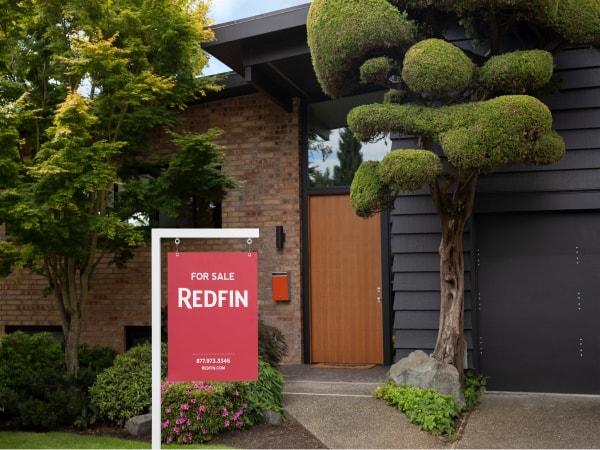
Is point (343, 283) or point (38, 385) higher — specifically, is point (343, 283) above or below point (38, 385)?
above

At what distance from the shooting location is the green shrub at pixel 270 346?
7.17 meters

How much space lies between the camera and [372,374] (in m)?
8.05

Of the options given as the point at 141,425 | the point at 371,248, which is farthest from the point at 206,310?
the point at 371,248

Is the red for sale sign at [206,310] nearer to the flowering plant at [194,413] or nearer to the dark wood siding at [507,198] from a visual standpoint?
the flowering plant at [194,413]

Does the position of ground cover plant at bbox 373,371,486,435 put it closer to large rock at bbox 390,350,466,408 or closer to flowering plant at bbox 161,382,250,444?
large rock at bbox 390,350,466,408

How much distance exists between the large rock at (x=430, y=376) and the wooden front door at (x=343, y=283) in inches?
85.7

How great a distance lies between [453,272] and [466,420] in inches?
55.2

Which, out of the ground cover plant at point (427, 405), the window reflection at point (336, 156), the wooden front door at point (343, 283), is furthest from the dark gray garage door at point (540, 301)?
the window reflection at point (336, 156)

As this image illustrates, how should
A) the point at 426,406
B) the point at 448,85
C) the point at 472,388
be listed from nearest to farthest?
the point at 448,85 → the point at 426,406 → the point at 472,388

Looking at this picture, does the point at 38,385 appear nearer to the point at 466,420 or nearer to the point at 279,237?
the point at 279,237

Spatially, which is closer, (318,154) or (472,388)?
(472,388)

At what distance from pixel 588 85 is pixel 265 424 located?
459 centimetres

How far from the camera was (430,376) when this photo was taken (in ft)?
21.0

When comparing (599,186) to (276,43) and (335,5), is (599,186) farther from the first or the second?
(276,43)
